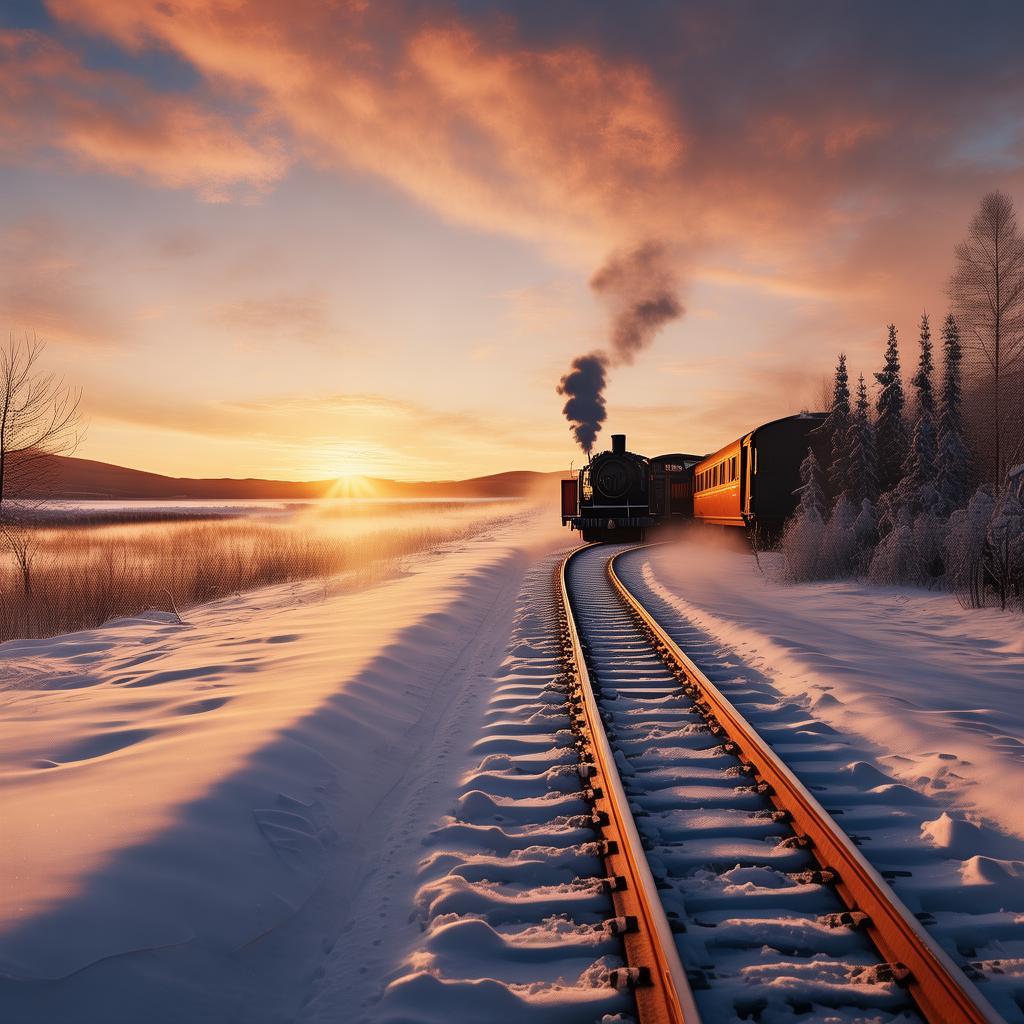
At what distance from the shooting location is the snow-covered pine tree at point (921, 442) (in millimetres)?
21531

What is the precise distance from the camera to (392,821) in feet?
14.0

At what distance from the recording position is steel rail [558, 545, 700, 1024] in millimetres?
2344

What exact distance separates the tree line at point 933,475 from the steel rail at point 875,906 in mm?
9156

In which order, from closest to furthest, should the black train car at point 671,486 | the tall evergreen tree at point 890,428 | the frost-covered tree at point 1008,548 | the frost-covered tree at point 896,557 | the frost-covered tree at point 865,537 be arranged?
the frost-covered tree at point 1008,548 → the frost-covered tree at point 896,557 → the frost-covered tree at point 865,537 → the tall evergreen tree at point 890,428 → the black train car at point 671,486

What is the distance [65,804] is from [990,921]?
4742 mm

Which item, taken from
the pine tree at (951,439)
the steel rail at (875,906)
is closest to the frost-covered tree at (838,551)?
the pine tree at (951,439)

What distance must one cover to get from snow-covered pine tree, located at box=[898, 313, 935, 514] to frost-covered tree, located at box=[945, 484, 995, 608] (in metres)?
8.90

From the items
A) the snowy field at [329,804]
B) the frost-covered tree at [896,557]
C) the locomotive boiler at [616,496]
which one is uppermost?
the locomotive boiler at [616,496]

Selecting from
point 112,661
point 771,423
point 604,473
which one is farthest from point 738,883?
point 604,473

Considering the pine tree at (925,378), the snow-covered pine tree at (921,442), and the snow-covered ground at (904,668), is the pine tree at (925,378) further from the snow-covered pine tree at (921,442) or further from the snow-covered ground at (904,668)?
Answer: the snow-covered ground at (904,668)

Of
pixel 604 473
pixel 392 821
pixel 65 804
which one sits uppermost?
pixel 604 473

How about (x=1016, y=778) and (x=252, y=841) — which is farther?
(x=1016, y=778)

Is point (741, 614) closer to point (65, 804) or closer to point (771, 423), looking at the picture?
point (65, 804)

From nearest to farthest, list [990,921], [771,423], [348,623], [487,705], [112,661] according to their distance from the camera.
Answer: [990,921]
[487,705]
[112,661]
[348,623]
[771,423]
